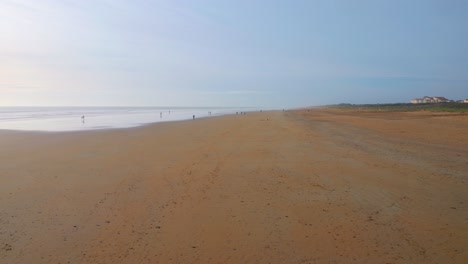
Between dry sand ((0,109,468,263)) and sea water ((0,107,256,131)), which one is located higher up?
sea water ((0,107,256,131))

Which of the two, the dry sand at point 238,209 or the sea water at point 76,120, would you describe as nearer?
the dry sand at point 238,209

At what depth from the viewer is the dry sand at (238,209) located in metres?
4.95

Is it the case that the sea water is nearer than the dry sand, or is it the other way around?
the dry sand

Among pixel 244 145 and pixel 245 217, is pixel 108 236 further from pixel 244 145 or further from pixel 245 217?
pixel 244 145

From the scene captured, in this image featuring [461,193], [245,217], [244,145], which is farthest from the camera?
[244,145]

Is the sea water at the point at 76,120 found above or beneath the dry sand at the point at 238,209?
above

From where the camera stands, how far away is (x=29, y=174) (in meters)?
10.4

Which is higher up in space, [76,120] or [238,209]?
[76,120]

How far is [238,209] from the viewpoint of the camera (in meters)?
6.82

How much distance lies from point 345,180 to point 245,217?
3.85 m

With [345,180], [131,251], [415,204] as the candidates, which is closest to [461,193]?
[415,204]

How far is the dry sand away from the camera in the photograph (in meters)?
4.95

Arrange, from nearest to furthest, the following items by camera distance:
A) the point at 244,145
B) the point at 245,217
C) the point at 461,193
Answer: the point at 245,217
the point at 461,193
the point at 244,145

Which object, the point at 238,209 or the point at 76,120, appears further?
the point at 76,120
